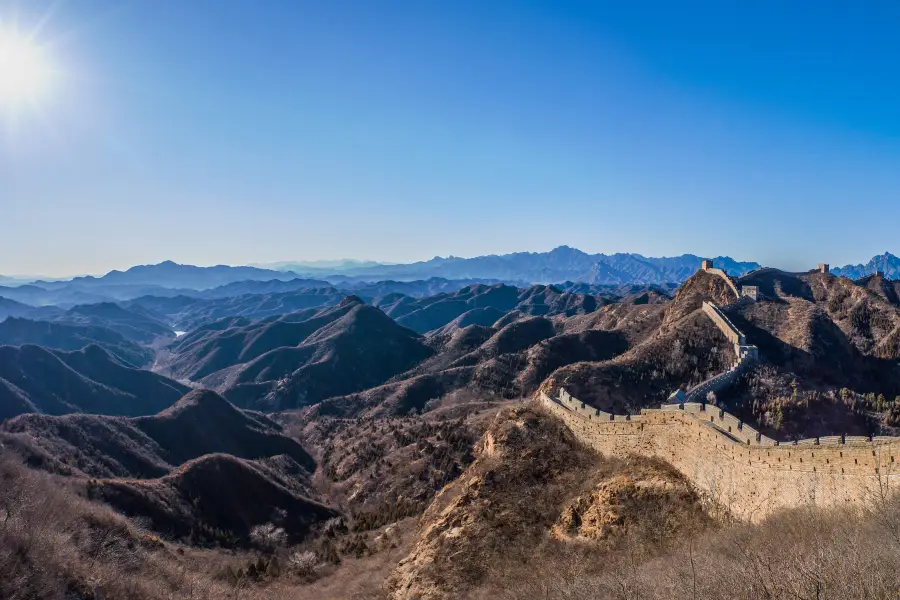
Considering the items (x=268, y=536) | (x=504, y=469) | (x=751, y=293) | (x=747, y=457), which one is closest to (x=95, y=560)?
(x=268, y=536)

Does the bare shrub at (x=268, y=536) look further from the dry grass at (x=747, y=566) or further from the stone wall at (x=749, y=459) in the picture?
the dry grass at (x=747, y=566)

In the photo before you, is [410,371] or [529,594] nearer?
[529,594]

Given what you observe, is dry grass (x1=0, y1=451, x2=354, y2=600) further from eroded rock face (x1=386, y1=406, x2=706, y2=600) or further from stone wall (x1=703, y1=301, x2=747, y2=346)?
stone wall (x1=703, y1=301, x2=747, y2=346)

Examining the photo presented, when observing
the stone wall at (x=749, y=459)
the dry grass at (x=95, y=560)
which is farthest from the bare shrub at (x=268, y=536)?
the stone wall at (x=749, y=459)

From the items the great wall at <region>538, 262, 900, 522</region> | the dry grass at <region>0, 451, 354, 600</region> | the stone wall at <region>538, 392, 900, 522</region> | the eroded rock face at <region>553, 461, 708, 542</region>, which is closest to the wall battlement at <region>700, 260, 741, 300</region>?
the great wall at <region>538, 262, 900, 522</region>

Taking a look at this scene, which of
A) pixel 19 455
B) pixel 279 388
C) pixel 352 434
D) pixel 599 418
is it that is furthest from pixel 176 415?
pixel 599 418

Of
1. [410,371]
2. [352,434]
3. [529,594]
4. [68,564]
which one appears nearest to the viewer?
[529,594]

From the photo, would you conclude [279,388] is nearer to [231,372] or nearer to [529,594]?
[231,372]
